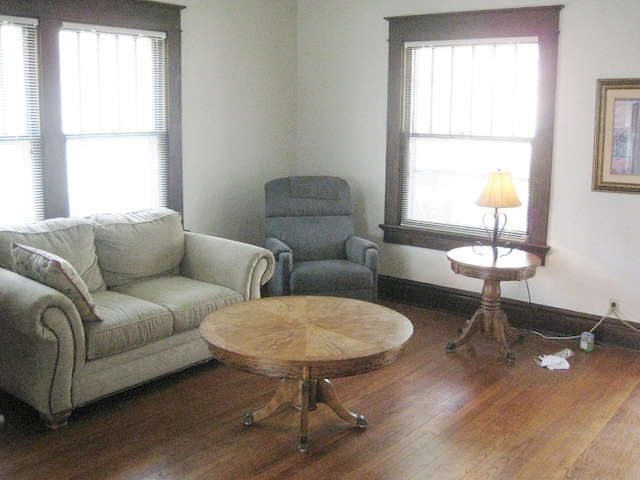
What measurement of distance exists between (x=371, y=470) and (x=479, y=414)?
0.84 m

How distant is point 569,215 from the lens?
4891 mm

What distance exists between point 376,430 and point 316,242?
2139mm

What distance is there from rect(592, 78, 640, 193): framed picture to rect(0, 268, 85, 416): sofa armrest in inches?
128

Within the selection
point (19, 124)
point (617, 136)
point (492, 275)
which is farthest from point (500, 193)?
point (19, 124)

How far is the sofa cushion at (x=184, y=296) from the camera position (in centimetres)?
405

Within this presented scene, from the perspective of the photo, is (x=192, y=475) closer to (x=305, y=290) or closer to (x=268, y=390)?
(x=268, y=390)

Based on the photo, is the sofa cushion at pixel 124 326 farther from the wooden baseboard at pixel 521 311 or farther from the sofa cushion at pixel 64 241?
the wooden baseboard at pixel 521 311

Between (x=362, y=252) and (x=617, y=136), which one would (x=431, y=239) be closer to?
(x=362, y=252)

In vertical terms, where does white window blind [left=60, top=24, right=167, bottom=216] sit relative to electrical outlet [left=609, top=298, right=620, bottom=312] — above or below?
above

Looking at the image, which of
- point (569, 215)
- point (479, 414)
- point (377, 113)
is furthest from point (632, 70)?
point (479, 414)

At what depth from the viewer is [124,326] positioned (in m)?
3.72

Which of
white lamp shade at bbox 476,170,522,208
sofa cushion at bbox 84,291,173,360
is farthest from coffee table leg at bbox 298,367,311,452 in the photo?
white lamp shade at bbox 476,170,522,208

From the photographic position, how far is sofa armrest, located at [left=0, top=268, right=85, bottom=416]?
3344 millimetres

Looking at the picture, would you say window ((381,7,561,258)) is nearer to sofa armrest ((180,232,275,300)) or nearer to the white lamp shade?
the white lamp shade
